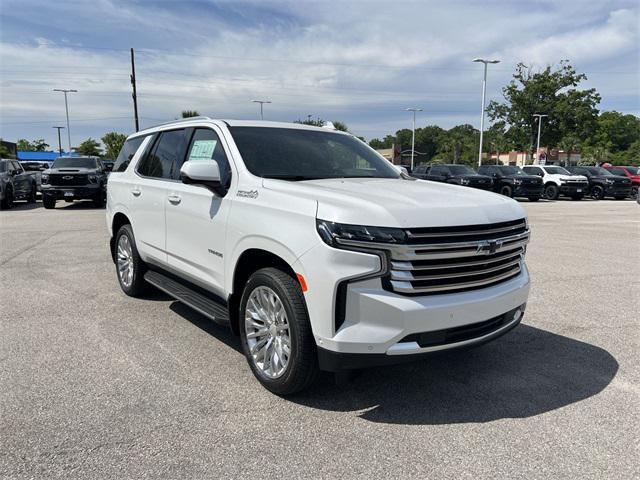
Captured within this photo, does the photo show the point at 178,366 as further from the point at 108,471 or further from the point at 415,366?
the point at 415,366

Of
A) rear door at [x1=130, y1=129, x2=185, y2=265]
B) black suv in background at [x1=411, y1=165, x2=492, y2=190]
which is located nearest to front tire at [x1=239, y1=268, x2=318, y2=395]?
rear door at [x1=130, y1=129, x2=185, y2=265]

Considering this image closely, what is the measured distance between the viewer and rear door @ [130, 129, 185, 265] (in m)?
4.89

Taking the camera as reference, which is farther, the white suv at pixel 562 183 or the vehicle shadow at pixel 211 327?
the white suv at pixel 562 183

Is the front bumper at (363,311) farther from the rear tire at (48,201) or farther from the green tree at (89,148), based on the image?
the green tree at (89,148)

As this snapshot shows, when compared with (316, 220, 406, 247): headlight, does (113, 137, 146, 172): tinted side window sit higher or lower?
higher

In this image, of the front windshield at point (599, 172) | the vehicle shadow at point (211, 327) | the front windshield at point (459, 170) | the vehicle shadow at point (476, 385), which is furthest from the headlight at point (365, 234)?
the front windshield at point (599, 172)

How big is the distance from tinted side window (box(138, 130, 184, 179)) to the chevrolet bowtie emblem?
2945mm

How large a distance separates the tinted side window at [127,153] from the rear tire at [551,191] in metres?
25.0

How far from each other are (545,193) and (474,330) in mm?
26614

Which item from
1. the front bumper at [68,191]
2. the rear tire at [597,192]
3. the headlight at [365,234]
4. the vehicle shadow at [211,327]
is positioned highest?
the headlight at [365,234]

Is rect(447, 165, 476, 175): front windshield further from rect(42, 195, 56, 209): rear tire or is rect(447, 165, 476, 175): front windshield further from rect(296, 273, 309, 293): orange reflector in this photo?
rect(296, 273, 309, 293): orange reflector

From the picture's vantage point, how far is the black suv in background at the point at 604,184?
27.1 meters

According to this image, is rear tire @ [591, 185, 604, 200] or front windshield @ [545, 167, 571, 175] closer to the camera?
front windshield @ [545, 167, 571, 175]

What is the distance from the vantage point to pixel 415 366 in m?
3.97
